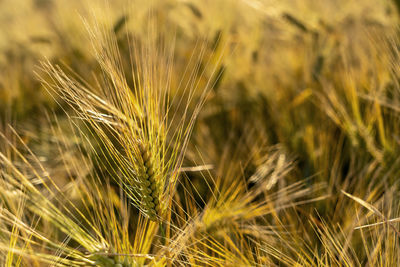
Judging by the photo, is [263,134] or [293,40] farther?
[293,40]

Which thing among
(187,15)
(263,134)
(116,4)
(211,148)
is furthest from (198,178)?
(116,4)

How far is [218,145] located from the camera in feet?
3.24

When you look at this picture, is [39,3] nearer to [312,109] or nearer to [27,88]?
[27,88]

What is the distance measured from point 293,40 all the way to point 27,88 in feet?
3.02

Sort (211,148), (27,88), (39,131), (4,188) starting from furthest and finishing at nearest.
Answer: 1. (27,88)
2. (39,131)
3. (211,148)
4. (4,188)

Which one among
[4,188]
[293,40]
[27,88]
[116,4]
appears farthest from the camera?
[116,4]

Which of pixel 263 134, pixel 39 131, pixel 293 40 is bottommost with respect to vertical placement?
pixel 39 131

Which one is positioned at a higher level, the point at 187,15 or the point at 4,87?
the point at 187,15

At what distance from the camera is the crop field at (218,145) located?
52 centimetres

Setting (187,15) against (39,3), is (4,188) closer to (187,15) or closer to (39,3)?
(187,15)

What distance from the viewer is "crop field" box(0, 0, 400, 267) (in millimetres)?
517

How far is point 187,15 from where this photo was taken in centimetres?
148

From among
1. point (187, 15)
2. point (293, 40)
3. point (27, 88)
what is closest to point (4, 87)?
point (27, 88)

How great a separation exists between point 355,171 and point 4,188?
652 mm
